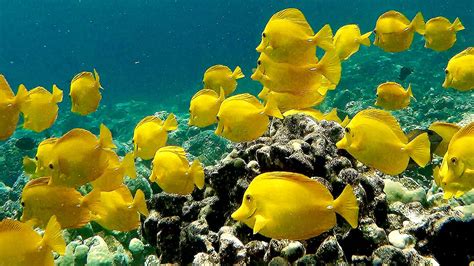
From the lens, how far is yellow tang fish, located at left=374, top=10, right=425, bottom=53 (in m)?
5.14

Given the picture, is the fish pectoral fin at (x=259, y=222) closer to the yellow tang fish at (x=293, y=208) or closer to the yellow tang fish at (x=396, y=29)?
the yellow tang fish at (x=293, y=208)

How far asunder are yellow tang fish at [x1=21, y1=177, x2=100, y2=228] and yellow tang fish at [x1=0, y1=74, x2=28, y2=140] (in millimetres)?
631

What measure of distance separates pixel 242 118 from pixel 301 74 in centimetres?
64

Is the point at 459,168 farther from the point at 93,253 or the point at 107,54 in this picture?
the point at 107,54

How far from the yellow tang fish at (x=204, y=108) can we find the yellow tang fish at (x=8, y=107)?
174cm

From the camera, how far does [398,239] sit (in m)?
3.39

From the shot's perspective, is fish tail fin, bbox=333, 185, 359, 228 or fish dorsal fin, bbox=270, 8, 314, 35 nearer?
fish tail fin, bbox=333, 185, 359, 228

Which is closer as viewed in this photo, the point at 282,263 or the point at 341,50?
the point at 282,263

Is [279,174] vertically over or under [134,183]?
under

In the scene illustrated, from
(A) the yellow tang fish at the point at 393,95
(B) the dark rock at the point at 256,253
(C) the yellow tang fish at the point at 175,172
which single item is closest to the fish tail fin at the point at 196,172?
(C) the yellow tang fish at the point at 175,172

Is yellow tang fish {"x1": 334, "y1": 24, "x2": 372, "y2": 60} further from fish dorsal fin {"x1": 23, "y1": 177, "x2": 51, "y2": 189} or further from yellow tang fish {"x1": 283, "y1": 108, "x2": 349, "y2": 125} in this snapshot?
fish dorsal fin {"x1": 23, "y1": 177, "x2": 51, "y2": 189}

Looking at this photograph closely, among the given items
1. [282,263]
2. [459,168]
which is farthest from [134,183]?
[459,168]

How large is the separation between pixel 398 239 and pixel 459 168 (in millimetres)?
1121

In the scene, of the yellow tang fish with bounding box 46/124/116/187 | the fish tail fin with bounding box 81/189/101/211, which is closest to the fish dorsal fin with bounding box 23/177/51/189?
the yellow tang fish with bounding box 46/124/116/187
